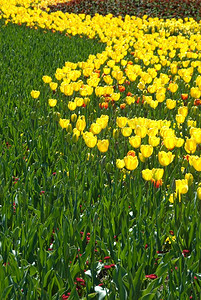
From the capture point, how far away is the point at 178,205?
2.45 m

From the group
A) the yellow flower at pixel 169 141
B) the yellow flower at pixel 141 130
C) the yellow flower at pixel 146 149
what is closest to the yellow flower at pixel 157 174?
the yellow flower at pixel 146 149

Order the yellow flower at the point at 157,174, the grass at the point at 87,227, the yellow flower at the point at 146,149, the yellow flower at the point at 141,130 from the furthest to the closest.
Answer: the yellow flower at the point at 141,130, the yellow flower at the point at 146,149, the yellow flower at the point at 157,174, the grass at the point at 87,227

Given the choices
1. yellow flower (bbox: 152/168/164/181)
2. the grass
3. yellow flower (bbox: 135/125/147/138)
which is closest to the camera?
the grass

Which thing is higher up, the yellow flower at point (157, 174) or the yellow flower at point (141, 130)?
the yellow flower at point (141, 130)

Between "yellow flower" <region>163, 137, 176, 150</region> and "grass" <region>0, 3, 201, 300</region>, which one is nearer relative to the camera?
"grass" <region>0, 3, 201, 300</region>

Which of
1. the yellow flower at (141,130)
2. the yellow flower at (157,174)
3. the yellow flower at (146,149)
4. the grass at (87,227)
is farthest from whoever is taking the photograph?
the yellow flower at (141,130)

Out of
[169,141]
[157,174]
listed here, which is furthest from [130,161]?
[169,141]

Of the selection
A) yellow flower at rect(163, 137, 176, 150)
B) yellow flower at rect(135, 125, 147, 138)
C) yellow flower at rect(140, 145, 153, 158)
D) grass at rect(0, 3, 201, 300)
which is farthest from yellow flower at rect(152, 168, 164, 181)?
yellow flower at rect(135, 125, 147, 138)

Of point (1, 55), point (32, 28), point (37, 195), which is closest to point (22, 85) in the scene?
point (1, 55)

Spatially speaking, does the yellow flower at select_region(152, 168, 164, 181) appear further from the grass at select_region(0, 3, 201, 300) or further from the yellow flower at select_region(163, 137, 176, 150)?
the yellow flower at select_region(163, 137, 176, 150)

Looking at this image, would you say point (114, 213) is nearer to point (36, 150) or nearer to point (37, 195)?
point (37, 195)

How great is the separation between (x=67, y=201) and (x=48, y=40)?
6.79 m

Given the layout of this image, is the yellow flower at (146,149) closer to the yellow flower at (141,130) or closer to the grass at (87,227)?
the grass at (87,227)

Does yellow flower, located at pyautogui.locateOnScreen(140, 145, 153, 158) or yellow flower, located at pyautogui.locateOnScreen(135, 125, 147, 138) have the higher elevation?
yellow flower, located at pyautogui.locateOnScreen(135, 125, 147, 138)
